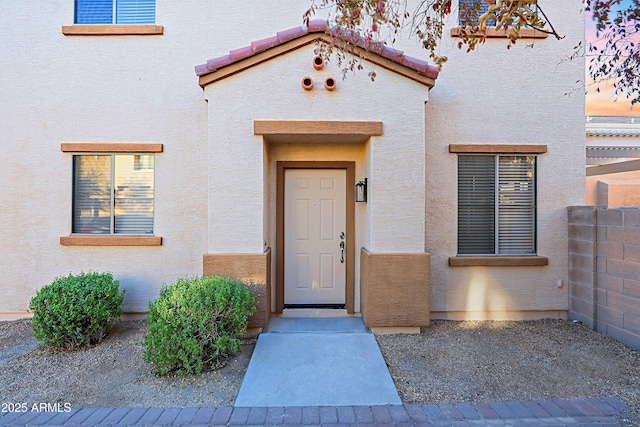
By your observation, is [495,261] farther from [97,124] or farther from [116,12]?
[116,12]

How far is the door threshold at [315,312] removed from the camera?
6.20m

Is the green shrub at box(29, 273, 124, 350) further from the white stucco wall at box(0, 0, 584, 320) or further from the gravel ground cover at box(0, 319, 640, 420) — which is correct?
the white stucco wall at box(0, 0, 584, 320)

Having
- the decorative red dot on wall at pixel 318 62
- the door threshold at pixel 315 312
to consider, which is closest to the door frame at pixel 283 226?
the door threshold at pixel 315 312

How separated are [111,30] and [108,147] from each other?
6.41 ft

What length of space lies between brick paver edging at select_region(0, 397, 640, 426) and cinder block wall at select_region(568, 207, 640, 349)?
6.70 ft

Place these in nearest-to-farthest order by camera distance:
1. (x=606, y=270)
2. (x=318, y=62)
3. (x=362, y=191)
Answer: (x=318, y=62)
(x=606, y=270)
(x=362, y=191)

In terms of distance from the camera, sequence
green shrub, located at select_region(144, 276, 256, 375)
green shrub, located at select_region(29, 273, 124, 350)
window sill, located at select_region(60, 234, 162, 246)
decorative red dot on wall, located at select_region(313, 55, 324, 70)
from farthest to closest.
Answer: window sill, located at select_region(60, 234, 162, 246) < decorative red dot on wall, located at select_region(313, 55, 324, 70) < green shrub, located at select_region(29, 273, 124, 350) < green shrub, located at select_region(144, 276, 256, 375)

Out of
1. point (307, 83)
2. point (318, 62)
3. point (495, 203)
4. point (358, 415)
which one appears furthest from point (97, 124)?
point (495, 203)

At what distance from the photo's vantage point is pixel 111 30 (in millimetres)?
6184

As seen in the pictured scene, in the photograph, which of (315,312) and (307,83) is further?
(315,312)

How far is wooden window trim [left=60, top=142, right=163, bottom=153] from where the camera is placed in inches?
241

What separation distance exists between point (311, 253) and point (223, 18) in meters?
4.25

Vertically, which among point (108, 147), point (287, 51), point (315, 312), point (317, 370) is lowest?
point (317, 370)

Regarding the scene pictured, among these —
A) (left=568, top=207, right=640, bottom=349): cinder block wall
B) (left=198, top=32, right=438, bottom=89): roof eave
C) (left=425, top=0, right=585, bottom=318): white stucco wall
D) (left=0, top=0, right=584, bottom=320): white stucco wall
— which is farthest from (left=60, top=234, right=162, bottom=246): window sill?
(left=568, top=207, right=640, bottom=349): cinder block wall
